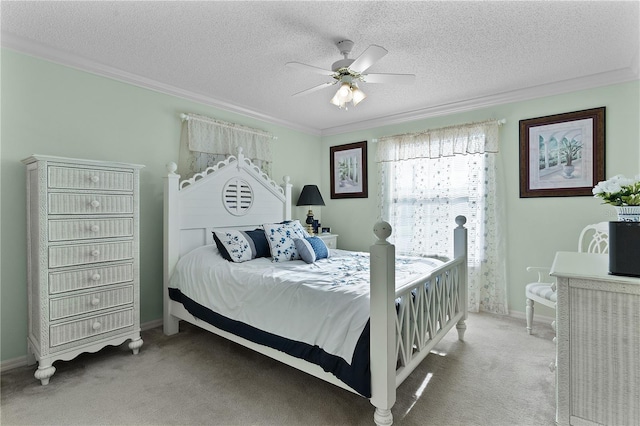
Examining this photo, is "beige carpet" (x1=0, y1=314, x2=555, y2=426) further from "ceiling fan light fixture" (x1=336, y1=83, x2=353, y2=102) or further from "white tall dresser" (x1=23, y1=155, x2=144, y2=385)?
"ceiling fan light fixture" (x1=336, y1=83, x2=353, y2=102)

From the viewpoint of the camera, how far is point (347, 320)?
1725 millimetres

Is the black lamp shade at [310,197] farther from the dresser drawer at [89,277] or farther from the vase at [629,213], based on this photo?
the vase at [629,213]

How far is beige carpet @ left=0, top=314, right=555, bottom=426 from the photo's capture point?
5.85ft

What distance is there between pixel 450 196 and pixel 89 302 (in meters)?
3.76

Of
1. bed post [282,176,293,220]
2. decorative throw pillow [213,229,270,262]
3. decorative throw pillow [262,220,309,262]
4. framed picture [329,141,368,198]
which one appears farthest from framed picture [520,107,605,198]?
decorative throw pillow [213,229,270,262]

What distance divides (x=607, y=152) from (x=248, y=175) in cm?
368

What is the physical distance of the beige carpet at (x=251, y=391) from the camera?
1.78 metres

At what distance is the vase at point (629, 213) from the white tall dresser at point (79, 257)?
10.2 ft

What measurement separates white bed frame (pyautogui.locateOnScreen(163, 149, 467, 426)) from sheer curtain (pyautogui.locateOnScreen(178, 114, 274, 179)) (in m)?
0.18

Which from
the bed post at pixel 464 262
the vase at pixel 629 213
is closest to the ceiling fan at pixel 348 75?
the bed post at pixel 464 262

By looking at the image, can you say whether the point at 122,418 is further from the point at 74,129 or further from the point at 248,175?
the point at 248,175

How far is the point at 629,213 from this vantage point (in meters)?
1.37

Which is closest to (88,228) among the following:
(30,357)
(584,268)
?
(30,357)

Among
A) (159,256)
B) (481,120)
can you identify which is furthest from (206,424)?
(481,120)
